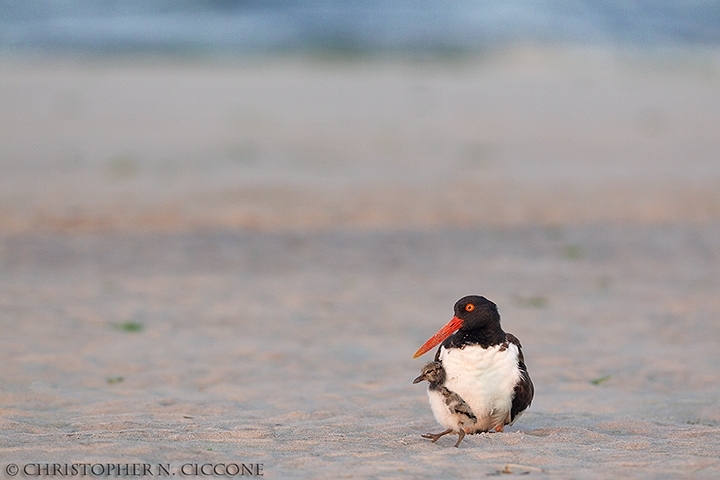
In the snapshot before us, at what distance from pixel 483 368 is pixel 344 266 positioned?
246 inches

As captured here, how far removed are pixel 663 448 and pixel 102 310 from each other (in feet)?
19.2

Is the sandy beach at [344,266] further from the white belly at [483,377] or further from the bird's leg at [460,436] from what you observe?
the white belly at [483,377]

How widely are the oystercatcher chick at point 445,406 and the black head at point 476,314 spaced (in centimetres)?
29

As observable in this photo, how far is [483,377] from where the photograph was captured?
6133 mm

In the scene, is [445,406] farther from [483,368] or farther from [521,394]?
[521,394]

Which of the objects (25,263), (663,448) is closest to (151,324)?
(25,263)

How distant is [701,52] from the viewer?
119 feet

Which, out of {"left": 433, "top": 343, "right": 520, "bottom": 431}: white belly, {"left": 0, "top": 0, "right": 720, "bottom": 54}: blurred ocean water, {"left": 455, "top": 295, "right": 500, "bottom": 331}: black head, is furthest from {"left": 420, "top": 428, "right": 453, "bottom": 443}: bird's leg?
{"left": 0, "top": 0, "right": 720, "bottom": 54}: blurred ocean water

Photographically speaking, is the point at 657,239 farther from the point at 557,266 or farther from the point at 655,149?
the point at 655,149

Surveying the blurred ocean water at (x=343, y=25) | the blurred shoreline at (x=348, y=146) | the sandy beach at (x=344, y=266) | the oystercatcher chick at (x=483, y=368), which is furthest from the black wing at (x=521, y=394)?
the blurred ocean water at (x=343, y=25)

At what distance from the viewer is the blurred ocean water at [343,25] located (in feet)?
116

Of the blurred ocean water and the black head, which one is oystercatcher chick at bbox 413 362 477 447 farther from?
the blurred ocean water

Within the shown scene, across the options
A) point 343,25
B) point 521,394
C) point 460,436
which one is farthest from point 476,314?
point 343,25

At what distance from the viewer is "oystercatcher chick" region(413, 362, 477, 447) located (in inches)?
243
